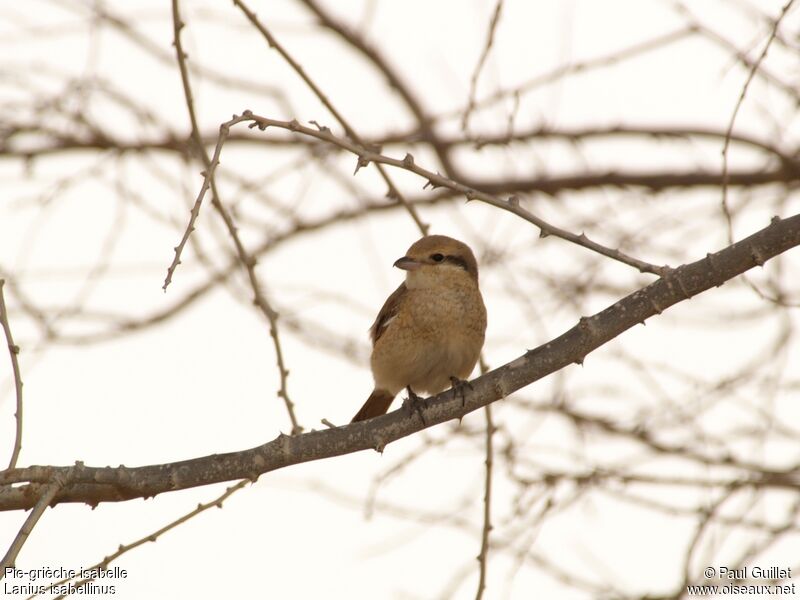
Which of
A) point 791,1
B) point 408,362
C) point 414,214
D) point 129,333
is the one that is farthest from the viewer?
point 129,333

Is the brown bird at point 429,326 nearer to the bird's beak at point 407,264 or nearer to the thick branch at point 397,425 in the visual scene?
the bird's beak at point 407,264

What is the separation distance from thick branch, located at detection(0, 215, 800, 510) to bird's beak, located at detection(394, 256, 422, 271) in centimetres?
180

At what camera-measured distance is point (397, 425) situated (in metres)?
3.40

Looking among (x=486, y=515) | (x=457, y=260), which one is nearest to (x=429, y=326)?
(x=457, y=260)

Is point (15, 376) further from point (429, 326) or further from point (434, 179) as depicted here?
point (429, 326)

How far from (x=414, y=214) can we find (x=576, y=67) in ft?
4.58

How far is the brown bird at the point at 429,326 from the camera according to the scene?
477 cm

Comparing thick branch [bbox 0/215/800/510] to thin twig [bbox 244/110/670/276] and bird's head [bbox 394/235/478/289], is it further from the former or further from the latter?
bird's head [bbox 394/235/478/289]

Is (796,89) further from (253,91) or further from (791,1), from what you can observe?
(253,91)

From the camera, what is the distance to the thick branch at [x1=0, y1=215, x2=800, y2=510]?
3.10m

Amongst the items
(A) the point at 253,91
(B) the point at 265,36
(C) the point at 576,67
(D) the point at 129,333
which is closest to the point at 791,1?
(C) the point at 576,67

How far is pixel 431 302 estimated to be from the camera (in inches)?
194

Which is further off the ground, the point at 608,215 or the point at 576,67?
the point at 576,67

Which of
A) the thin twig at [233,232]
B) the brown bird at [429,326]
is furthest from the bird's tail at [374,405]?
the thin twig at [233,232]
